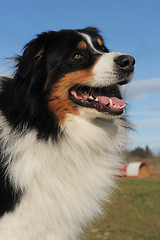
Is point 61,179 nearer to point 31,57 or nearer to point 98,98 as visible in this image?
point 98,98

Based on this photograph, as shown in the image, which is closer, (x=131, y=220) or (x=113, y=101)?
(x=113, y=101)

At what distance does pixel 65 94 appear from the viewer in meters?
3.66

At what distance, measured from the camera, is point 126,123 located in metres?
4.29

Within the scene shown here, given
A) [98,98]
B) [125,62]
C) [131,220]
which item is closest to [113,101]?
[98,98]

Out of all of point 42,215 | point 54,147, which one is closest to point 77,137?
point 54,147

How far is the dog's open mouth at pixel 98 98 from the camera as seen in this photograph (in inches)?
145

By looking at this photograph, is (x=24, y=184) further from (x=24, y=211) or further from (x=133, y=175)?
(x=133, y=175)

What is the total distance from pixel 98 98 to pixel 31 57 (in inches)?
36.7

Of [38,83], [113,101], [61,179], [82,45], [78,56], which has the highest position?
[82,45]

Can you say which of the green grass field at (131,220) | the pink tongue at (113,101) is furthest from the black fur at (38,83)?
the green grass field at (131,220)

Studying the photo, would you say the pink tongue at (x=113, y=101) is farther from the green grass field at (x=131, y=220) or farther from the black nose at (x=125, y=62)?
the green grass field at (x=131, y=220)

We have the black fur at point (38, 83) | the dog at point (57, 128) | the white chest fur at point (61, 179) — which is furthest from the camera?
the black fur at point (38, 83)

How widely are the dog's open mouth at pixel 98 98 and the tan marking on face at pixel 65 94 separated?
6 cm

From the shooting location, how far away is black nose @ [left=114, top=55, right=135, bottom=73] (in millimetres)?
3600
